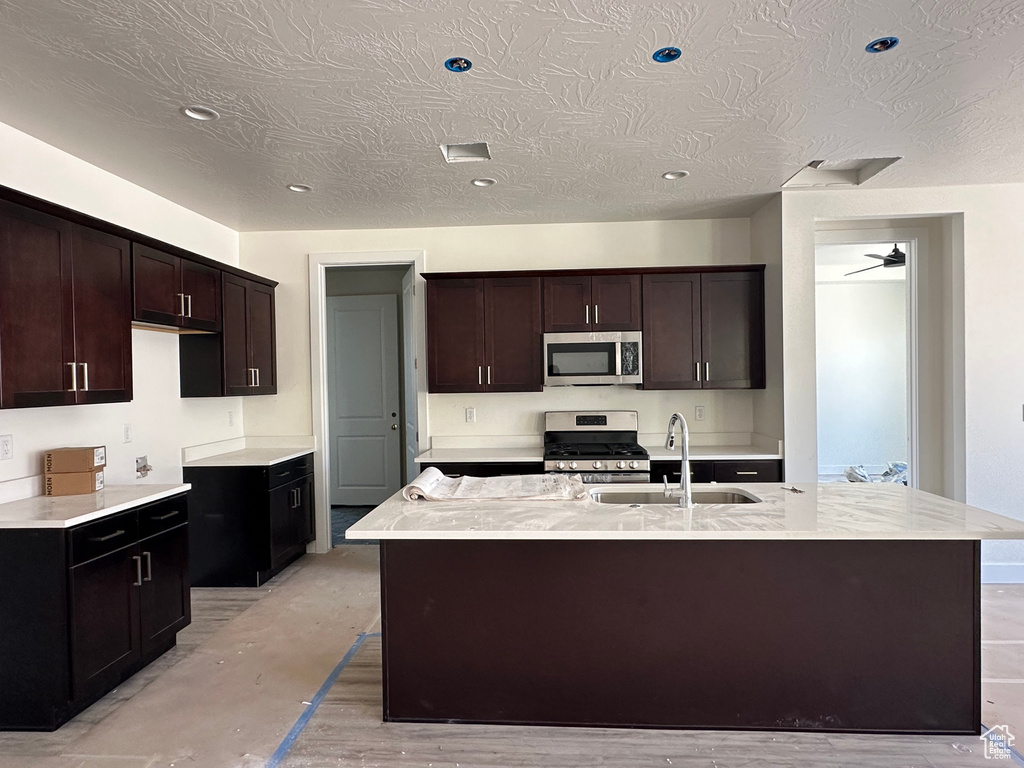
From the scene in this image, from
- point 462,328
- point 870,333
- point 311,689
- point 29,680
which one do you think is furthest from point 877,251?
point 29,680

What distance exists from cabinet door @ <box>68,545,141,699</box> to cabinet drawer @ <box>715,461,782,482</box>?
3390 millimetres

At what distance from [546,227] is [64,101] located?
310 centimetres

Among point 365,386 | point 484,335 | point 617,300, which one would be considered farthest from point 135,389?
point 617,300

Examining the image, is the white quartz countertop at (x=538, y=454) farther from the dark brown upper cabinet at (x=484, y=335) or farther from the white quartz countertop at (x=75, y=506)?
the white quartz countertop at (x=75, y=506)

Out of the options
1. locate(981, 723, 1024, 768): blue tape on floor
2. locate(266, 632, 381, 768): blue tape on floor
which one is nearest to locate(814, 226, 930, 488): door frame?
locate(981, 723, 1024, 768): blue tape on floor

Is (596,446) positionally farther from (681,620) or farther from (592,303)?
(681,620)

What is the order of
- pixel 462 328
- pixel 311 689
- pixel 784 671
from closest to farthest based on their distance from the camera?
pixel 784 671 < pixel 311 689 < pixel 462 328

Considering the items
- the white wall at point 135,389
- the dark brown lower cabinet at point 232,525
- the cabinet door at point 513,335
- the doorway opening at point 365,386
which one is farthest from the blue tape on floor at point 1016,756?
the doorway opening at point 365,386

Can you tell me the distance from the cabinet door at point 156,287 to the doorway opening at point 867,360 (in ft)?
14.1

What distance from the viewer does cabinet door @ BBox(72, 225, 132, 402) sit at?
9.28 feet

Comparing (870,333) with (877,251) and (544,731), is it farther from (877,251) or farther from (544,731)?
(544,731)

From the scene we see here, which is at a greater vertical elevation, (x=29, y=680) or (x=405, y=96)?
(x=405, y=96)

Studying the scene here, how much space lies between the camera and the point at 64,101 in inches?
102

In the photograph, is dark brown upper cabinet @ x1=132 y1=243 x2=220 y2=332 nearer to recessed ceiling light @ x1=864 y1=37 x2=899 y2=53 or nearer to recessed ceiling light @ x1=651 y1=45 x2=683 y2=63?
recessed ceiling light @ x1=651 y1=45 x2=683 y2=63
